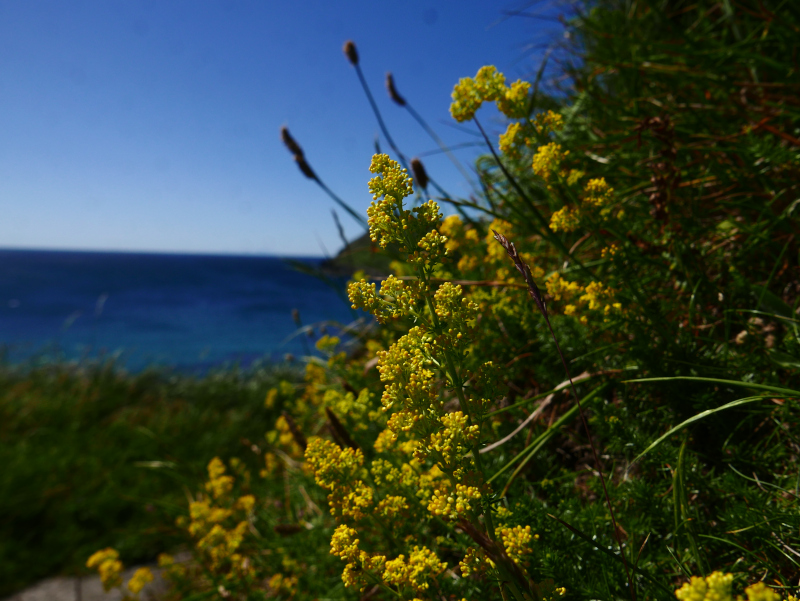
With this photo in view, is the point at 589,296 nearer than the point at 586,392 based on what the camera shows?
Yes

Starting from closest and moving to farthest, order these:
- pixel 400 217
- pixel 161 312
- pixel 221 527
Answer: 1. pixel 400 217
2. pixel 221 527
3. pixel 161 312

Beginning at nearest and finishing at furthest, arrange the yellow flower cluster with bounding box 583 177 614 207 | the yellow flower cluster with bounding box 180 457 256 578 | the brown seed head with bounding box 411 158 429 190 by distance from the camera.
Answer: the yellow flower cluster with bounding box 583 177 614 207
the yellow flower cluster with bounding box 180 457 256 578
the brown seed head with bounding box 411 158 429 190

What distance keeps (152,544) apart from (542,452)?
4.31m

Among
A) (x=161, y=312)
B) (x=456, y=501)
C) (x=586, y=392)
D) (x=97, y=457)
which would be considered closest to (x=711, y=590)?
(x=456, y=501)

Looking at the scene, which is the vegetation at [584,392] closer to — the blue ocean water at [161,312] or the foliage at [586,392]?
the foliage at [586,392]

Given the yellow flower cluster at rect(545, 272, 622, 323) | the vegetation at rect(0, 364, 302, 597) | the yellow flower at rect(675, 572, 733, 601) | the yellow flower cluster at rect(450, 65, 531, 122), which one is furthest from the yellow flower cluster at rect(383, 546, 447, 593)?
the vegetation at rect(0, 364, 302, 597)

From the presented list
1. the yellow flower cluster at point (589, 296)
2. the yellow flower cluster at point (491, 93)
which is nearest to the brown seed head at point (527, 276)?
the yellow flower cluster at point (589, 296)

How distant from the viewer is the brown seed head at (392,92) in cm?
331

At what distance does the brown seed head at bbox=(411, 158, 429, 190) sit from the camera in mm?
2944

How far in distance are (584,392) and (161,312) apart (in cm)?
5953

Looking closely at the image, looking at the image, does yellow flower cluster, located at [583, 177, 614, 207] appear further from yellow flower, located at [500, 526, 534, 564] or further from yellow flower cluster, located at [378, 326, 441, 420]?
yellow flower, located at [500, 526, 534, 564]

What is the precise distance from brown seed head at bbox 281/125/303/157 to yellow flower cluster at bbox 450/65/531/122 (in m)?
1.87

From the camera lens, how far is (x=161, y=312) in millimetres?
53156

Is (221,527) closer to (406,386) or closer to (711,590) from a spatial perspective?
(406,386)
